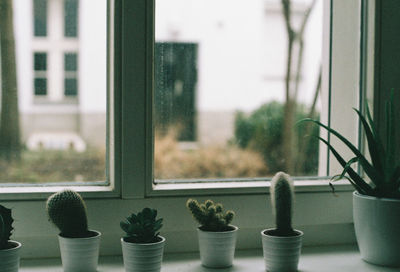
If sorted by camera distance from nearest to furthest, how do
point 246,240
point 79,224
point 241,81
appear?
1. point 79,224
2. point 246,240
3. point 241,81

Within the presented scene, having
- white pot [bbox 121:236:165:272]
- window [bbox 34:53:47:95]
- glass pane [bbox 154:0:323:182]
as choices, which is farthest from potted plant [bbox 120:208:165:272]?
window [bbox 34:53:47:95]

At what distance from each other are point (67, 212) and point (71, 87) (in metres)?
0.32

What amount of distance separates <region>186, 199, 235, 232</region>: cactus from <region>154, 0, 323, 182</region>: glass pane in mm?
195

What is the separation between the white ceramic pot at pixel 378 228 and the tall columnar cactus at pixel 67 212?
0.50 meters

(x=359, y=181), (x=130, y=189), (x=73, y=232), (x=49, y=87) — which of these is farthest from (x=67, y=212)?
(x=359, y=181)

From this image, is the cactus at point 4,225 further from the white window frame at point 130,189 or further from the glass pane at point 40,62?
the glass pane at point 40,62

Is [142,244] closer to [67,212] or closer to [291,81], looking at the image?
[67,212]

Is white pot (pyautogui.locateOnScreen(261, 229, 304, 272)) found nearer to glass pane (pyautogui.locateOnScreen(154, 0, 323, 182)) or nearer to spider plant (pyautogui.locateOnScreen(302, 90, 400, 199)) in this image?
spider plant (pyautogui.locateOnScreen(302, 90, 400, 199))

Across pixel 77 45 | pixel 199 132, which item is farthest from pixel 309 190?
pixel 77 45

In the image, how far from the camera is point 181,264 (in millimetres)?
949

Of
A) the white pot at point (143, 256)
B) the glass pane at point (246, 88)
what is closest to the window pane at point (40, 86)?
the glass pane at point (246, 88)

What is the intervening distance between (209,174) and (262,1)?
41 centimetres

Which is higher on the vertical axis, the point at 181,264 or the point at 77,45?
the point at 77,45

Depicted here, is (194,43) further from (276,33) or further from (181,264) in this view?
(181,264)
